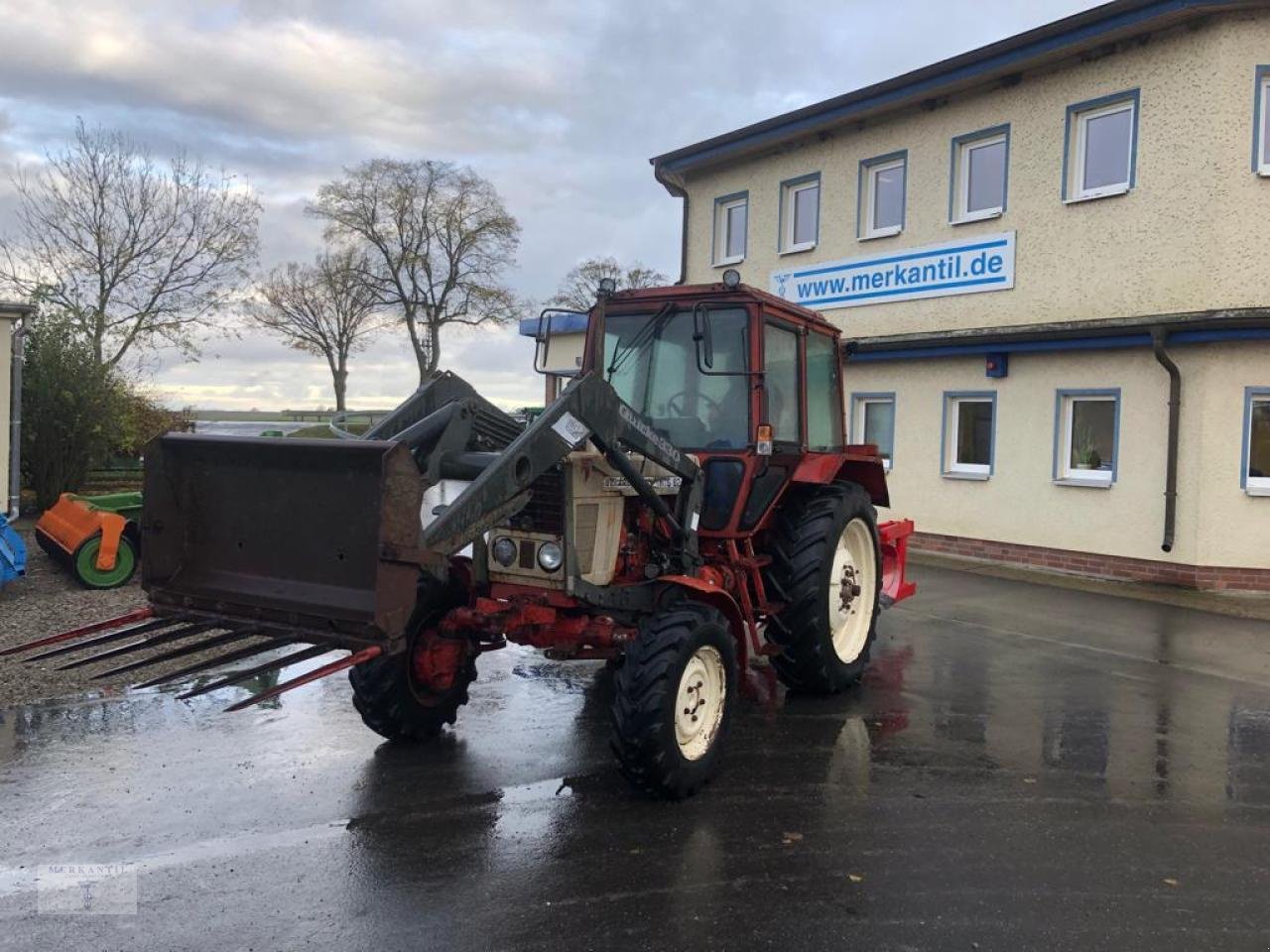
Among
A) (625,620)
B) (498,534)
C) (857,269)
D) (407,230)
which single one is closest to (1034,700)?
(625,620)

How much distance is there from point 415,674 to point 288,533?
1345mm

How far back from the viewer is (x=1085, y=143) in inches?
473

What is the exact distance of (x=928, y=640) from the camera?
27.7 feet

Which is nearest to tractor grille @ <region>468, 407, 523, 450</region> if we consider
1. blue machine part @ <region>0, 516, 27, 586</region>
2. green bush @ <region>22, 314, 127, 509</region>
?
blue machine part @ <region>0, 516, 27, 586</region>

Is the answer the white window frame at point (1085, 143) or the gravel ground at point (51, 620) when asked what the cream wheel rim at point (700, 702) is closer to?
the gravel ground at point (51, 620)

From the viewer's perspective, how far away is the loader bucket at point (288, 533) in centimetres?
385

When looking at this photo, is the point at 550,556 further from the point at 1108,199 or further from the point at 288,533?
the point at 1108,199

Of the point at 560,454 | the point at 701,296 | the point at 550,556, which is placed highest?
the point at 701,296

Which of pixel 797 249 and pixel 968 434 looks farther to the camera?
pixel 797 249

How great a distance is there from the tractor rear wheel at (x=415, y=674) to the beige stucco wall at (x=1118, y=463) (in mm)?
8656

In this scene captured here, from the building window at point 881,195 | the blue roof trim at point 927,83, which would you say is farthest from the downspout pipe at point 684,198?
the building window at point 881,195

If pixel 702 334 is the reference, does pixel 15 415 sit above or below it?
below

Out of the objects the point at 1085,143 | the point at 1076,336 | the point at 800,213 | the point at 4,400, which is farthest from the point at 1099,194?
the point at 4,400

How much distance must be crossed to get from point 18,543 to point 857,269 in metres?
10.8
